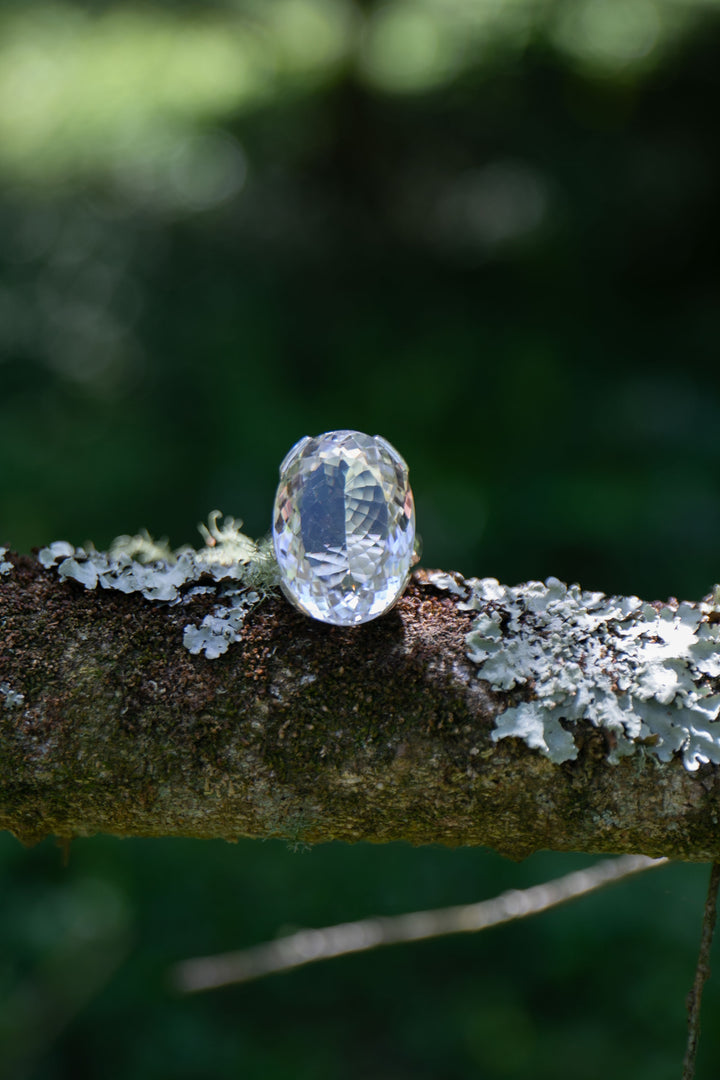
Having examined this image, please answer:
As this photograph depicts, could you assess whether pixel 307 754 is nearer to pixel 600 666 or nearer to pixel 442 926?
pixel 600 666

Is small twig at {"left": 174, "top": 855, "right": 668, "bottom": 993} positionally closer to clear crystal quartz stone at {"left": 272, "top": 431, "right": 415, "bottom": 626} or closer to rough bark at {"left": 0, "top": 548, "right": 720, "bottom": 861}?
rough bark at {"left": 0, "top": 548, "right": 720, "bottom": 861}

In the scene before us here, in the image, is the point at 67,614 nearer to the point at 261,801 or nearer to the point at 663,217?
the point at 261,801

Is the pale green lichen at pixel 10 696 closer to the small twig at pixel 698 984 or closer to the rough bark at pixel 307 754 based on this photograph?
the rough bark at pixel 307 754

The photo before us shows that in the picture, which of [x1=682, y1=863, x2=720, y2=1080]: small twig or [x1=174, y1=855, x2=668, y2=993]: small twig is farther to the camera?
[x1=174, y1=855, x2=668, y2=993]: small twig

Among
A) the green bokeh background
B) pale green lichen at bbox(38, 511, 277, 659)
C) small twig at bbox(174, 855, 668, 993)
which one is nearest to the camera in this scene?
pale green lichen at bbox(38, 511, 277, 659)

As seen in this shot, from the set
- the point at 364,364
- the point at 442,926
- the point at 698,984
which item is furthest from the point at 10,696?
the point at 364,364

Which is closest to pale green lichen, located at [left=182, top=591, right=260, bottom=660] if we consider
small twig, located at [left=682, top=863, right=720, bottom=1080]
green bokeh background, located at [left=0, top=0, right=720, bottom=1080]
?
small twig, located at [left=682, top=863, right=720, bottom=1080]
